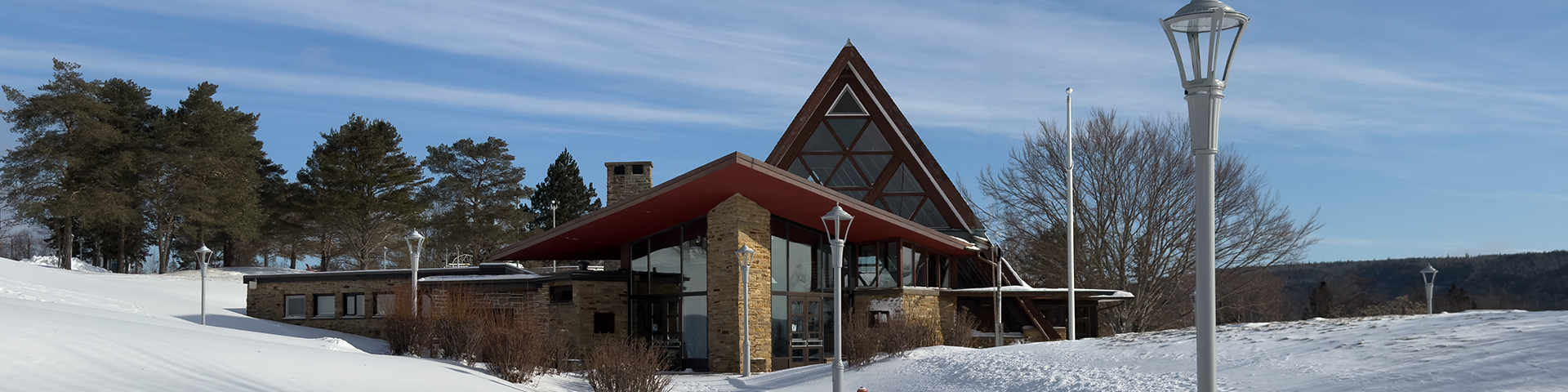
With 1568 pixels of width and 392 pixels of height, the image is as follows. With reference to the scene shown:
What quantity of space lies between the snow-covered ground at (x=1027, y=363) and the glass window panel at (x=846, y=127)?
44.7 ft

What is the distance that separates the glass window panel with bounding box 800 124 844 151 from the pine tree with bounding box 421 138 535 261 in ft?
92.6

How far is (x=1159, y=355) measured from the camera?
13.7m

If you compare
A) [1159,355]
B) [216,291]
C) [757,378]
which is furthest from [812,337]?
[216,291]

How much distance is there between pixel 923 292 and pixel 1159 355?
12521 mm

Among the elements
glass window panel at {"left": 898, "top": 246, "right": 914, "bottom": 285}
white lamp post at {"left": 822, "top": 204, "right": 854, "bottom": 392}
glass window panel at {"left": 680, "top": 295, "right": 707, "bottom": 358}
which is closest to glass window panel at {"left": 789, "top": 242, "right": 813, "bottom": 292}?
glass window panel at {"left": 680, "top": 295, "right": 707, "bottom": 358}

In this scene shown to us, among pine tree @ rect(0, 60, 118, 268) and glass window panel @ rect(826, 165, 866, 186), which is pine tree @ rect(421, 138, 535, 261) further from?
glass window panel @ rect(826, 165, 866, 186)

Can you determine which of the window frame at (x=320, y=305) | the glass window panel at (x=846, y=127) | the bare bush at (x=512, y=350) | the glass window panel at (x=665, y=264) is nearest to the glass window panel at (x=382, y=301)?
the window frame at (x=320, y=305)

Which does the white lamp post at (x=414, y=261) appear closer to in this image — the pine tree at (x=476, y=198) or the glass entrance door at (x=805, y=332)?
the glass entrance door at (x=805, y=332)

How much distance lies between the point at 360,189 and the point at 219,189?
255 inches

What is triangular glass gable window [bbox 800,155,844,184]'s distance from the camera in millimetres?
31156

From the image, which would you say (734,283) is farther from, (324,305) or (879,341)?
(324,305)

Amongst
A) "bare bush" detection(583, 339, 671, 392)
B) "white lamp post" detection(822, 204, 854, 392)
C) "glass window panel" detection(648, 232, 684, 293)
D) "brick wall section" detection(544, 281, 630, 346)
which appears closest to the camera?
"white lamp post" detection(822, 204, 854, 392)

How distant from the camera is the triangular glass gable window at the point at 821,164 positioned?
3116cm

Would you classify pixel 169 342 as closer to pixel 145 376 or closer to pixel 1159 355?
pixel 145 376
